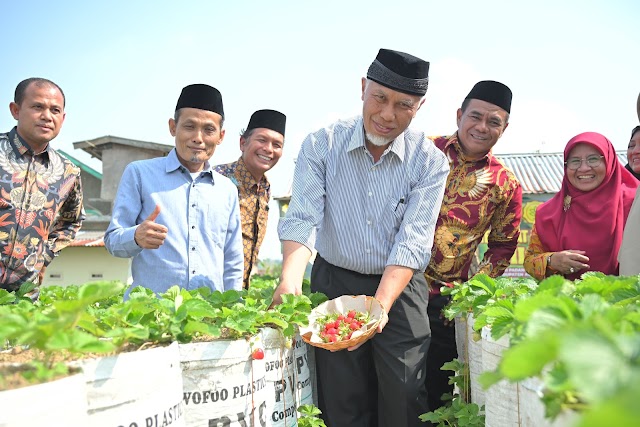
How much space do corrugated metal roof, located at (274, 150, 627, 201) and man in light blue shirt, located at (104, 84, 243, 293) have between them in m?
12.5

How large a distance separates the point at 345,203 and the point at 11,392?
2.19 m

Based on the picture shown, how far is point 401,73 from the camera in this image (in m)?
3.11

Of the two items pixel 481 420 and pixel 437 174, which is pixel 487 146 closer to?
pixel 437 174

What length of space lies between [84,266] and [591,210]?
1369 cm

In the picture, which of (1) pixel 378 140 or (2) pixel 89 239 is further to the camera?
(2) pixel 89 239

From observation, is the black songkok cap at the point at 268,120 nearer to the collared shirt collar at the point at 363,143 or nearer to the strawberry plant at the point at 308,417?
the collared shirt collar at the point at 363,143

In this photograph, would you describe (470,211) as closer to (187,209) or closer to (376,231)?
(376,231)

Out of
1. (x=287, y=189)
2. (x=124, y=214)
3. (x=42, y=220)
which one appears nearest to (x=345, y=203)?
(x=124, y=214)

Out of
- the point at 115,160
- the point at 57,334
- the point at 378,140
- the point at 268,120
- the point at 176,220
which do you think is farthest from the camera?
the point at 115,160

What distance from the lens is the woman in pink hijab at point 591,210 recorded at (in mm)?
3975

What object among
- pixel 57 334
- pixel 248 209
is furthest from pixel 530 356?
pixel 248 209

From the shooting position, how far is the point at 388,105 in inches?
123

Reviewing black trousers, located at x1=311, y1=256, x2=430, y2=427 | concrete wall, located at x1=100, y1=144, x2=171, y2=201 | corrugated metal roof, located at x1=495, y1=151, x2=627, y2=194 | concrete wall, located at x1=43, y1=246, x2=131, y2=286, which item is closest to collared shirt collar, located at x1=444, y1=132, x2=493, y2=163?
black trousers, located at x1=311, y1=256, x2=430, y2=427

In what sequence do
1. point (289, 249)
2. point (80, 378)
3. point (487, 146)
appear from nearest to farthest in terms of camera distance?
point (80, 378) < point (289, 249) < point (487, 146)
